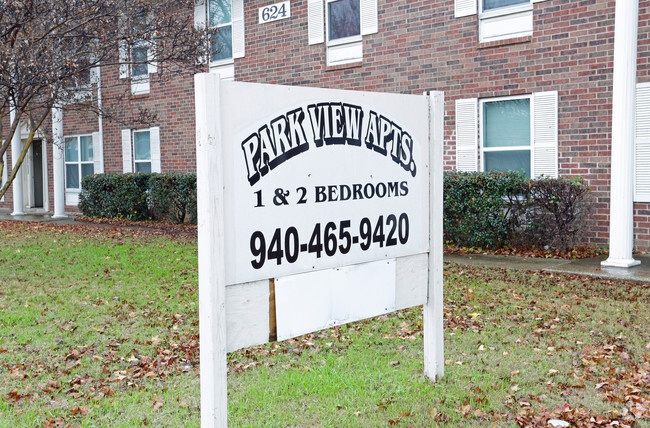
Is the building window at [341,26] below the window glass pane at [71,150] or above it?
above

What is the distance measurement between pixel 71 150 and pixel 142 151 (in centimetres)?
321

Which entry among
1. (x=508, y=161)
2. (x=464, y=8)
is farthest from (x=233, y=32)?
(x=508, y=161)

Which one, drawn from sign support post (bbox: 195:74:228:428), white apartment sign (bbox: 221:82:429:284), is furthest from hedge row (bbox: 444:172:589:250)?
sign support post (bbox: 195:74:228:428)

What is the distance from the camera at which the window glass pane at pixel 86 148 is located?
61.7 ft

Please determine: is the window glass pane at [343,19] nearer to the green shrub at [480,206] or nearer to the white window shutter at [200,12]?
the white window shutter at [200,12]

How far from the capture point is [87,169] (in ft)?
62.1

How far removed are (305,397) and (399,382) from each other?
684 millimetres

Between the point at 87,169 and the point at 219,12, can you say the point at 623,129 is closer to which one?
the point at 219,12

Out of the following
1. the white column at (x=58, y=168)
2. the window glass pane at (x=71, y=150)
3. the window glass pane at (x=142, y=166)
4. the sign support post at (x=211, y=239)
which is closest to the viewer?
the sign support post at (x=211, y=239)

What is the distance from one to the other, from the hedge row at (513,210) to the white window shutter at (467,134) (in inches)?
20.0

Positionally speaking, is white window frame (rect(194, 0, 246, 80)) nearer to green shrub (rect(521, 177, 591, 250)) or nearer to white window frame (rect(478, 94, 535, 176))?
white window frame (rect(478, 94, 535, 176))

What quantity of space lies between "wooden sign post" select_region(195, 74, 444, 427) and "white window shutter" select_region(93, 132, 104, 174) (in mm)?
15340

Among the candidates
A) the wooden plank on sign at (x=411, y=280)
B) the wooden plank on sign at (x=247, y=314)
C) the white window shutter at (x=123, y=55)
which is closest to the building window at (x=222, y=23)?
the white window shutter at (x=123, y=55)

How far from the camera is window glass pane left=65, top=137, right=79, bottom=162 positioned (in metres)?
19.2
